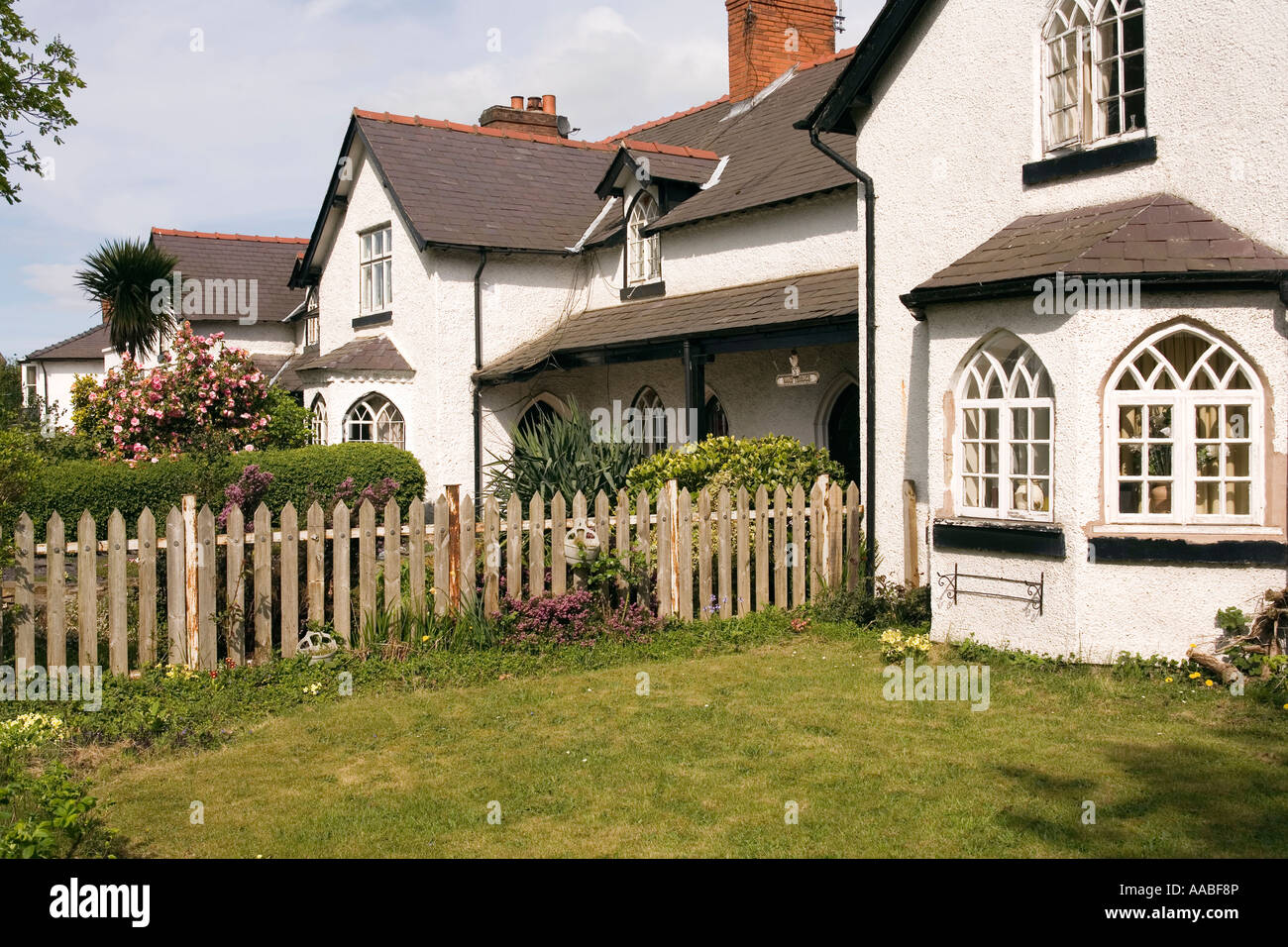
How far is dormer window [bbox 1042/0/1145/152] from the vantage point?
9273mm

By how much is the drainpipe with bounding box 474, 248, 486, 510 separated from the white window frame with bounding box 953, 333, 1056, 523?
38.1 ft

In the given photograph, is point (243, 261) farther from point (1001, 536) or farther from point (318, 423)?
point (1001, 536)

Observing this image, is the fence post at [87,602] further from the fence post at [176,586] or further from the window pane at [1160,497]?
the window pane at [1160,497]

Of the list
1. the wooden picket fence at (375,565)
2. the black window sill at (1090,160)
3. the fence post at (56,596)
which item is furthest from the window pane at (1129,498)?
the fence post at (56,596)

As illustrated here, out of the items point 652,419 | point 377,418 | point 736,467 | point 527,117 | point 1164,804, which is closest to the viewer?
point 1164,804

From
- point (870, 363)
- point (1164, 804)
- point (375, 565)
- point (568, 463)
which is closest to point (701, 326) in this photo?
point (568, 463)

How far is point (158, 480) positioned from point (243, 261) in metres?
15.5

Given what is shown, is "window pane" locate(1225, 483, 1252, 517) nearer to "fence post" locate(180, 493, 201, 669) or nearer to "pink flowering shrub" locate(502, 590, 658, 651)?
"pink flowering shrub" locate(502, 590, 658, 651)

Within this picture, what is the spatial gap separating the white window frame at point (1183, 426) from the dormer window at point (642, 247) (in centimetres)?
1105

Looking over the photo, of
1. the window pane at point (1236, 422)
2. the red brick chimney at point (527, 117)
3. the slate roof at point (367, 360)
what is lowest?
the window pane at point (1236, 422)

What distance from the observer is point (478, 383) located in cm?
2008

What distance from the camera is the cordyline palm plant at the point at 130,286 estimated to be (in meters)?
22.1

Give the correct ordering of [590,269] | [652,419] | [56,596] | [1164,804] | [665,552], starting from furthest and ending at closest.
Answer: [590,269] → [652,419] → [665,552] → [56,596] → [1164,804]

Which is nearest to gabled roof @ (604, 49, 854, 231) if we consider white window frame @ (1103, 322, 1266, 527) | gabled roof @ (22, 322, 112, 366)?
white window frame @ (1103, 322, 1266, 527)
